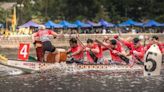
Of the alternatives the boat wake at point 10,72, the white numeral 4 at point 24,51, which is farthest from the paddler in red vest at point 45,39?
the boat wake at point 10,72

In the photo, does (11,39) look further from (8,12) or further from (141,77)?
(141,77)

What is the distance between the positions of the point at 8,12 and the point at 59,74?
210 feet

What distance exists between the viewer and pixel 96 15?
88.4 meters

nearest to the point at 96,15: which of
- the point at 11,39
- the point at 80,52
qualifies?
the point at 11,39

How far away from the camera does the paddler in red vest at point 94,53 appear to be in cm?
2628

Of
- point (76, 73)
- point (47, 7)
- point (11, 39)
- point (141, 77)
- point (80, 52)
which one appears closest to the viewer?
point (141, 77)

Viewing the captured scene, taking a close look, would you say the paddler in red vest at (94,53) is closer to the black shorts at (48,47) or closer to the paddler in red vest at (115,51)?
the paddler in red vest at (115,51)

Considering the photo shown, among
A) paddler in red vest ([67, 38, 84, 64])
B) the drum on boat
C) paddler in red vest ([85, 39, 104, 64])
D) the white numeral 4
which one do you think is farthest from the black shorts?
paddler in red vest ([85, 39, 104, 64])

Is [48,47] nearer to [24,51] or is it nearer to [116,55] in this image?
[24,51]

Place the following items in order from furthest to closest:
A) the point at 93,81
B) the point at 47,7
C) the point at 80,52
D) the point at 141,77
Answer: the point at 47,7 → the point at 80,52 → the point at 141,77 → the point at 93,81

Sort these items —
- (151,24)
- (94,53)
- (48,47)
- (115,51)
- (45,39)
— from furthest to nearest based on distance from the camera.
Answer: (151,24)
(115,51)
(94,53)
(45,39)
(48,47)

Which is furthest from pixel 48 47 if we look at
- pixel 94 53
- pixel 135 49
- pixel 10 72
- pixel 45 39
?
pixel 135 49

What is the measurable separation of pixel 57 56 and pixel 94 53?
2596 millimetres

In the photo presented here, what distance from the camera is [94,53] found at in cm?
2633
